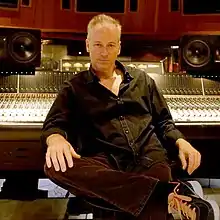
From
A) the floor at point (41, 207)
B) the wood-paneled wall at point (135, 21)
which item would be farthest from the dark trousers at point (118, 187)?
the wood-paneled wall at point (135, 21)

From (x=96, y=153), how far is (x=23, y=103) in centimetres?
69

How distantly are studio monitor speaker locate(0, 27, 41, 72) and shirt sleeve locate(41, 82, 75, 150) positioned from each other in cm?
71

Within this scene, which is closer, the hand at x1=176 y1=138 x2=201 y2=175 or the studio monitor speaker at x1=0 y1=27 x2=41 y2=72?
the hand at x1=176 y1=138 x2=201 y2=175

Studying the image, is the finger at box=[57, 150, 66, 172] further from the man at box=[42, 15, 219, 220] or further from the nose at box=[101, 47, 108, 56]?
the nose at box=[101, 47, 108, 56]

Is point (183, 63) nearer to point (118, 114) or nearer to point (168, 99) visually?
point (168, 99)

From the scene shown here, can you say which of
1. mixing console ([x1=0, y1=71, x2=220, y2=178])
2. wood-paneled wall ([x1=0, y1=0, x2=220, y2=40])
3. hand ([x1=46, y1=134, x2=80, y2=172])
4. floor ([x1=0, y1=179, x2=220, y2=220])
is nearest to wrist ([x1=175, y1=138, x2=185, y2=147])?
mixing console ([x1=0, y1=71, x2=220, y2=178])

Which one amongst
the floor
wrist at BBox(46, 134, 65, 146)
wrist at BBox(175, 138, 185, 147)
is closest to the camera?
wrist at BBox(46, 134, 65, 146)

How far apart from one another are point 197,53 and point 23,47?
1.03m

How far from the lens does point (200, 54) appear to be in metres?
2.47

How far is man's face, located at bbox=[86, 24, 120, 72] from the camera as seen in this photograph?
1.62 metres

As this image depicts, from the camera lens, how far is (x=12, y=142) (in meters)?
1.79

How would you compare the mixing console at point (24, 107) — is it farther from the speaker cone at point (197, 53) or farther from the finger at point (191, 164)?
the speaker cone at point (197, 53)

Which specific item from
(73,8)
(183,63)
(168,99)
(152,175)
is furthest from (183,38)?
(152,175)

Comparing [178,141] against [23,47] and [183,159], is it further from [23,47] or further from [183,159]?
[23,47]
